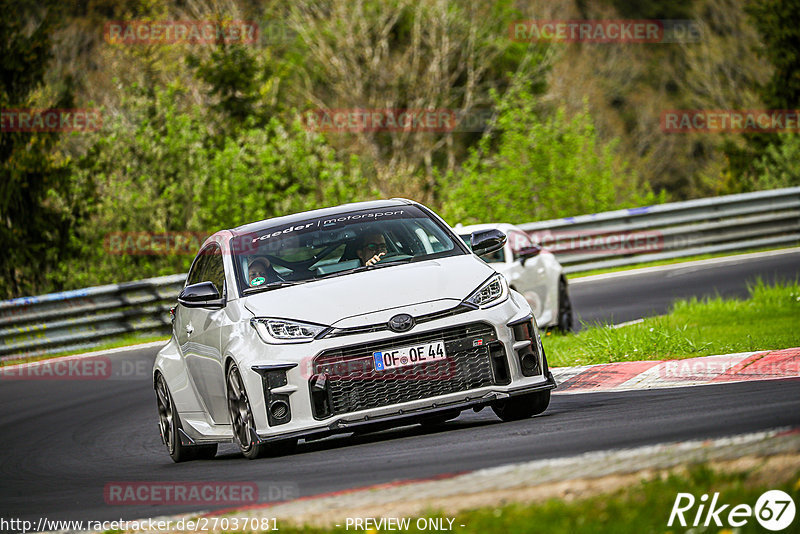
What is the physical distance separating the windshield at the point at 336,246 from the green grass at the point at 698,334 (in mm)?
2993

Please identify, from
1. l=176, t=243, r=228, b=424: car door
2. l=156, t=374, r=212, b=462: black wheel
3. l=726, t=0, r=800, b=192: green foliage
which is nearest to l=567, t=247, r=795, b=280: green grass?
l=726, t=0, r=800, b=192: green foliage

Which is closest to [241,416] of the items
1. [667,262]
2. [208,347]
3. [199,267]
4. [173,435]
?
[208,347]

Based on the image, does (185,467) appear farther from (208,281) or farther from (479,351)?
(479,351)

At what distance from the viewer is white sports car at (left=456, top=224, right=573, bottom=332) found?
51.8ft

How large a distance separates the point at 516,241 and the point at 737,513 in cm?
1207

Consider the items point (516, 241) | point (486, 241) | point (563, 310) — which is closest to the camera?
point (486, 241)

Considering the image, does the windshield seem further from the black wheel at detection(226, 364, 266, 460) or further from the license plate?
the license plate

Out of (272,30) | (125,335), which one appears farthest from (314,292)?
(272,30)

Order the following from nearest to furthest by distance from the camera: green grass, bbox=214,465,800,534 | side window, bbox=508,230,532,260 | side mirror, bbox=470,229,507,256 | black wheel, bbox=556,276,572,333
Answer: green grass, bbox=214,465,800,534, side mirror, bbox=470,229,507,256, black wheel, bbox=556,276,572,333, side window, bbox=508,230,532,260

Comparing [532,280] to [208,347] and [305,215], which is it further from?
[208,347]

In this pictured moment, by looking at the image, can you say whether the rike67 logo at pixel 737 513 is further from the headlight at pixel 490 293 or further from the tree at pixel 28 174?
the tree at pixel 28 174

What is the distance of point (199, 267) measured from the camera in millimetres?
10289

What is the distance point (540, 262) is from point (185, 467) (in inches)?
305

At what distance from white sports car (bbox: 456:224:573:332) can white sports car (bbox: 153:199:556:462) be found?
20.9 ft
